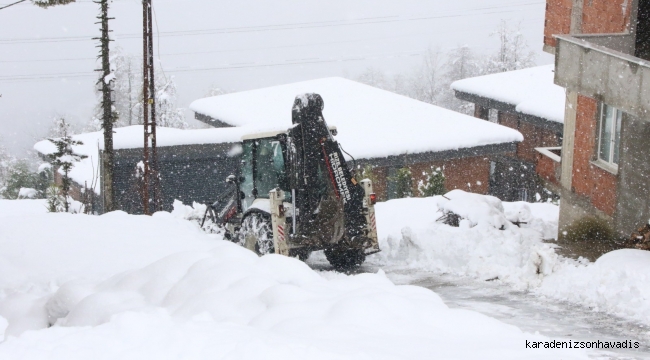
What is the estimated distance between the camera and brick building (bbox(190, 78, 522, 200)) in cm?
2678

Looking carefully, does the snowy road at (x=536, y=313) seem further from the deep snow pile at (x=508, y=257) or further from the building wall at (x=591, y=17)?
the building wall at (x=591, y=17)

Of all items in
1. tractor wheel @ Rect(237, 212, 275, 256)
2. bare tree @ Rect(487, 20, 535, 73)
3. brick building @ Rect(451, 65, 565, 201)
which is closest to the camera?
tractor wheel @ Rect(237, 212, 275, 256)

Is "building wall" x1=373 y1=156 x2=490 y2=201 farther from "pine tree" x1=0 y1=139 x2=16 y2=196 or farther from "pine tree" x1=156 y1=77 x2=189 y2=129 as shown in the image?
"pine tree" x1=0 y1=139 x2=16 y2=196

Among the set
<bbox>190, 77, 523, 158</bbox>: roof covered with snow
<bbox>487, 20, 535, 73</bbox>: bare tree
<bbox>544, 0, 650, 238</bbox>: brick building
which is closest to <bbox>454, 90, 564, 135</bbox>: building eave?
<bbox>190, 77, 523, 158</bbox>: roof covered with snow

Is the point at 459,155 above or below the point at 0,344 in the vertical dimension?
below

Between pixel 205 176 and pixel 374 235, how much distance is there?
47.4ft

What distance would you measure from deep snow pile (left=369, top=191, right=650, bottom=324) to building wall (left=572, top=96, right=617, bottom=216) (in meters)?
1.38

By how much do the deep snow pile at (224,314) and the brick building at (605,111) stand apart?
6828 millimetres

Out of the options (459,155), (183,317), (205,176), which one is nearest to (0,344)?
(183,317)

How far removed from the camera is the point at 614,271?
10.4 meters

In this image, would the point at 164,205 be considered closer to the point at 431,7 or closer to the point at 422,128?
the point at 422,128

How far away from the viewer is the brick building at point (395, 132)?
26781 mm

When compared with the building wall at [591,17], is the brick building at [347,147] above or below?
below

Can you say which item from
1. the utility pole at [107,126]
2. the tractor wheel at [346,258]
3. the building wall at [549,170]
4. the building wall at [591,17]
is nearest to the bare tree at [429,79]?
the utility pole at [107,126]
